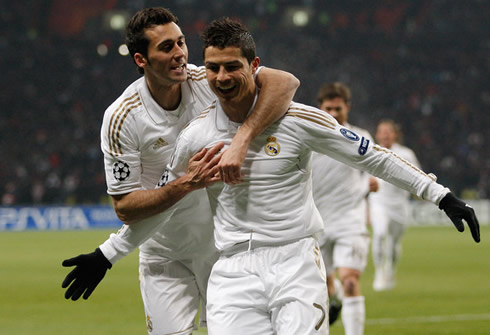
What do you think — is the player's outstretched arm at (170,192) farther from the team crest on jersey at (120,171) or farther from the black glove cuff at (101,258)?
the black glove cuff at (101,258)

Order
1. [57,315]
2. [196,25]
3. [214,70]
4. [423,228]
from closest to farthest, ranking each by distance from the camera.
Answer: [214,70], [57,315], [423,228], [196,25]

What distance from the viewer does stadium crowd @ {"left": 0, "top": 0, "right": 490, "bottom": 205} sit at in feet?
94.8

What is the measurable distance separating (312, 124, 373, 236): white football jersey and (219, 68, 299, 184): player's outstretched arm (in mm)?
2998

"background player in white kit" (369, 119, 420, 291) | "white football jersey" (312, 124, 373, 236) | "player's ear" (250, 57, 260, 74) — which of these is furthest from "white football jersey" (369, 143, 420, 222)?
"player's ear" (250, 57, 260, 74)

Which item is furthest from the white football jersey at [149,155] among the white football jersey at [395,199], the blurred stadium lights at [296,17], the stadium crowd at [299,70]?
the blurred stadium lights at [296,17]

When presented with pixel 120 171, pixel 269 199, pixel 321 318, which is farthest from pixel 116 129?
pixel 321 318

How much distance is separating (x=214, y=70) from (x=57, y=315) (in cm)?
659

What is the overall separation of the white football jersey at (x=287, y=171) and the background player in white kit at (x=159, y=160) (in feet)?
0.39

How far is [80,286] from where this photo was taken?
442cm

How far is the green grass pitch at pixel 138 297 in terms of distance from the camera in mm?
8594

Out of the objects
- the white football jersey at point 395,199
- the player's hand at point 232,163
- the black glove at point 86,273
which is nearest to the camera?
the player's hand at point 232,163

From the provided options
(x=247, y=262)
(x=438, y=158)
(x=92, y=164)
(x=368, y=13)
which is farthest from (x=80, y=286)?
(x=368, y=13)

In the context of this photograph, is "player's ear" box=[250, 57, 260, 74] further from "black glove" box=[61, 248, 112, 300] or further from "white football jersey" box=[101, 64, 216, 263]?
"black glove" box=[61, 248, 112, 300]

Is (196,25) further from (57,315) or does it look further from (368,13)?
(57,315)
